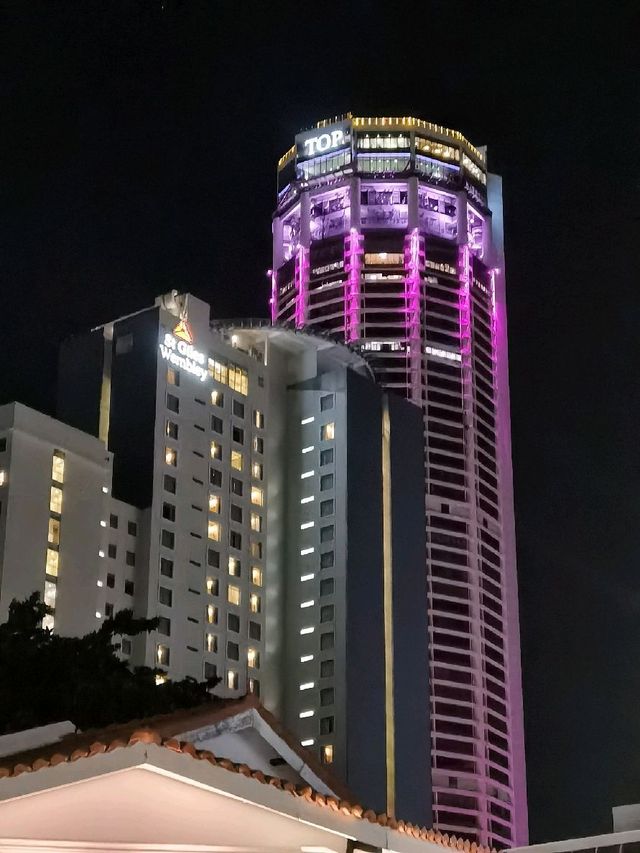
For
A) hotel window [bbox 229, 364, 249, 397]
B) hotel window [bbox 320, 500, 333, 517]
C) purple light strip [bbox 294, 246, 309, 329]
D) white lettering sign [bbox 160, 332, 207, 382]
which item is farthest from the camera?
purple light strip [bbox 294, 246, 309, 329]

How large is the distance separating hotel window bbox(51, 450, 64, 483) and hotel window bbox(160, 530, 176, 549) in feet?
24.7

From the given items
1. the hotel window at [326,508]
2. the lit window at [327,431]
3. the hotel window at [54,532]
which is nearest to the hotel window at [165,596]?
the hotel window at [54,532]

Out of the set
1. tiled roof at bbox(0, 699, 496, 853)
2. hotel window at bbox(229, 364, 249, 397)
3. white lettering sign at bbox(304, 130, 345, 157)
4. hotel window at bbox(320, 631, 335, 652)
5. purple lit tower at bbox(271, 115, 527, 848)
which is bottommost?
tiled roof at bbox(0, 699, 496, 853)

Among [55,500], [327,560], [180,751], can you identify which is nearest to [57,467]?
[55,500]

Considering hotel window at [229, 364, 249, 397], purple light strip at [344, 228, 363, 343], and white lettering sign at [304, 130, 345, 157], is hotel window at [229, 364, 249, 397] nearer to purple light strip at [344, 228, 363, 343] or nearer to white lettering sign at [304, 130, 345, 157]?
purple light strip at [344, 228, 363, 343]

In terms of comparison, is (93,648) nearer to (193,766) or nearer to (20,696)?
(20,696)

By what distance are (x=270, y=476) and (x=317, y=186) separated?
40041 millimetres

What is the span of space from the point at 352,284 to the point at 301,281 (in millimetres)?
4564

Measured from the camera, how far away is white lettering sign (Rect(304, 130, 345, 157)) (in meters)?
119

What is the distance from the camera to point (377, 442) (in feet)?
284

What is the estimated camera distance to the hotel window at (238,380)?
84750 millimetres

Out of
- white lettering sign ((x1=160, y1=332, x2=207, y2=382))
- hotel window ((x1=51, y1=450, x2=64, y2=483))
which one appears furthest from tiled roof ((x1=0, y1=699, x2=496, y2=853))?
white lettering sign ((x1=160, y1=332, x2=207, y2=382))

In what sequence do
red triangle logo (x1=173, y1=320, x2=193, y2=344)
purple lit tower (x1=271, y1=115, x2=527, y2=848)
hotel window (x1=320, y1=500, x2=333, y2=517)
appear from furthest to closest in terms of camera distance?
purple lit tower (x1=271, y1=115, x2=527, y2=848)
hotel window (x1=320, y1=500, x2=333, y2=517)
red triangle logo (x1=173, y1=320, x2=193, y2=344)

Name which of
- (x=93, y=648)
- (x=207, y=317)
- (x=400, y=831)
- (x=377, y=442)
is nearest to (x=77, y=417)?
(x=207, y=317)
